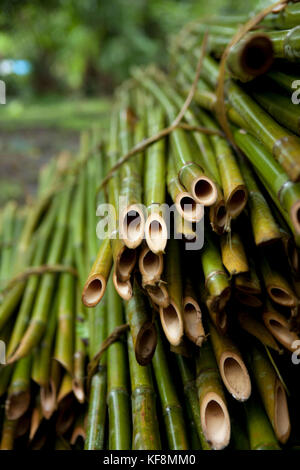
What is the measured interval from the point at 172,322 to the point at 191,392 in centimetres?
23

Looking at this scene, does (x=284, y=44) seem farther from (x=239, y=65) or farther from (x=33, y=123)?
(x=33, y=123)

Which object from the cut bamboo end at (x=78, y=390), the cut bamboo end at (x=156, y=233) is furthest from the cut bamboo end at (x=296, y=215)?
the cut bamboo end at (x=78, y=390)

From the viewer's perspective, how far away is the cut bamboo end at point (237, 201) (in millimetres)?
1025

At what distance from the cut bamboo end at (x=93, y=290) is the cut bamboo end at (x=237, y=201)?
0.35 m

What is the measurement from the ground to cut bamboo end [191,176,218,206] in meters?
1.70

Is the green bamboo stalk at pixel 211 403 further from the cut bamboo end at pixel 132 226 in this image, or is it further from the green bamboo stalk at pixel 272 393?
the cut bamboo end at pixel 132 226

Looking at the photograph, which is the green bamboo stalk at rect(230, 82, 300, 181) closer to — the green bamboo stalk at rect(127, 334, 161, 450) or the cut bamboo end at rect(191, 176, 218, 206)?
the cut bamboo end at rect(191, 176, 218, 206)

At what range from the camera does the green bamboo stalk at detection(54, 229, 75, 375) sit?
1.31 m

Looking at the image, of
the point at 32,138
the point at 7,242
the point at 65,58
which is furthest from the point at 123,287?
the point at 65,58

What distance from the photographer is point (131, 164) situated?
1370mm

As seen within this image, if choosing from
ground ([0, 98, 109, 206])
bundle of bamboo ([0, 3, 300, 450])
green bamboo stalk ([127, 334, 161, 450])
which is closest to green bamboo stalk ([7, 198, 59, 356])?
bundle of bamboo ([0, 3, 300, 450])

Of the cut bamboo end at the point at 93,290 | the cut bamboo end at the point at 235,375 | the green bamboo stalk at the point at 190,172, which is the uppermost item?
the green bamboo stalk at the point at 190,172
